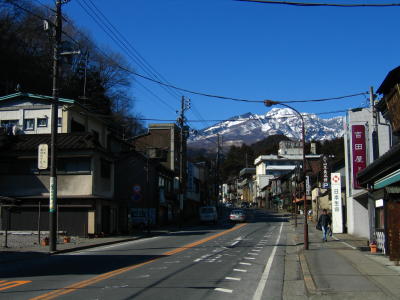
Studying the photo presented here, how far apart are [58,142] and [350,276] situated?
24.6m

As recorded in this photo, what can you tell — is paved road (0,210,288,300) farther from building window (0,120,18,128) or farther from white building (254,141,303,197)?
white building (254,141,303,197)

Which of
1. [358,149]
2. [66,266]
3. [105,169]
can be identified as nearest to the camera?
[66,266]

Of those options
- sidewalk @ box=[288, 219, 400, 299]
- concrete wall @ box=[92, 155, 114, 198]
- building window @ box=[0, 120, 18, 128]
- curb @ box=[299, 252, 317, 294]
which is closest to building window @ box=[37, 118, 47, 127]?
building window @ box=[0, 120, 18, 128]

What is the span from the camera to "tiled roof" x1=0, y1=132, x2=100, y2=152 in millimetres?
32250

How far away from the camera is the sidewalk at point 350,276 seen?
1045 cm

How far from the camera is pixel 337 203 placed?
34281mm

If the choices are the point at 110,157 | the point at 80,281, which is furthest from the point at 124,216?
the point at 80,281

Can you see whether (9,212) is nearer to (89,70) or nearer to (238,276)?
(238,276)

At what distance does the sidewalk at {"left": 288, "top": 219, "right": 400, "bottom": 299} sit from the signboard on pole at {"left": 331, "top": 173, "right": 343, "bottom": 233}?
15.0 metres

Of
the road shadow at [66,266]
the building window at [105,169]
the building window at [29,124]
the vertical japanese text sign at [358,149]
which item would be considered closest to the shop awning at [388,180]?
the vertical japanese text sign at [358,149]

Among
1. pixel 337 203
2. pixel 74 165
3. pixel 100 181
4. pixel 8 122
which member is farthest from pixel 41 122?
pixel 337 203

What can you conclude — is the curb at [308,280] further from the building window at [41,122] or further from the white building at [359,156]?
the building window at [41,122]

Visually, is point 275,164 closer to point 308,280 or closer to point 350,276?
point 350,276

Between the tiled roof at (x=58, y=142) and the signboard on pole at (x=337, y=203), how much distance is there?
54.5 feet
